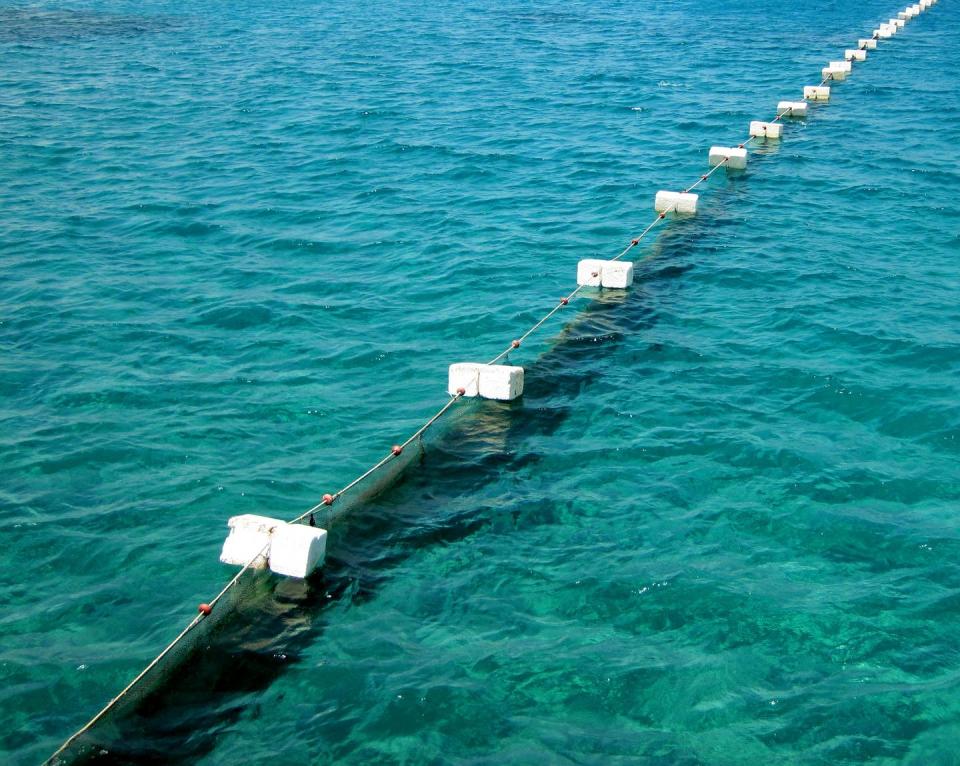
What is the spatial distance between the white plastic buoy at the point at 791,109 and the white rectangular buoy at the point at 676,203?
10.4 m

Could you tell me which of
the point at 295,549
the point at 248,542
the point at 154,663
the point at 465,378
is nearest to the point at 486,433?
the point at 465,378

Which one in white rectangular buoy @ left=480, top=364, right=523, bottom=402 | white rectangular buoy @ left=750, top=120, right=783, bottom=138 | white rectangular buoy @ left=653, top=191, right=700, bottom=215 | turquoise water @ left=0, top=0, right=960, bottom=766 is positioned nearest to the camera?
turquoise water @ left=0, top=0, right=960, bottom=766

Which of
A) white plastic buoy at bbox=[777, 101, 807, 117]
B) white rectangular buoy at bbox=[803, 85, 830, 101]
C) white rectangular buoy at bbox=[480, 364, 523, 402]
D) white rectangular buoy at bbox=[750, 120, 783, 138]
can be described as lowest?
white rectangular buoy at bbox=[480, 364, 523, 402]

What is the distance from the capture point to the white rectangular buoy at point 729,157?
1080 inches

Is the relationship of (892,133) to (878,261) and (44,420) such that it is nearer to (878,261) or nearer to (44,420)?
(878,261)

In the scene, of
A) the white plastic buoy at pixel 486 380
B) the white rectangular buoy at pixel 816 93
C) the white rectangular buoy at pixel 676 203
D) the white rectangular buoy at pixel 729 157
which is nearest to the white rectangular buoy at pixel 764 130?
the white rectangular buoy at pixel 729 157

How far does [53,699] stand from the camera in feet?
34.8

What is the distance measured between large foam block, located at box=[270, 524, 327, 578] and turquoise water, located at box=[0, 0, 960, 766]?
1.01 feet

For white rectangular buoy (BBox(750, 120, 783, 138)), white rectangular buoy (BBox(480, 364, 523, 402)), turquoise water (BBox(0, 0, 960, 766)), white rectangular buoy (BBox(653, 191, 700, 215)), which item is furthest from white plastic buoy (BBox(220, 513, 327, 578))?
white rectangular buoy (BBox(750, 120, 783, 138))

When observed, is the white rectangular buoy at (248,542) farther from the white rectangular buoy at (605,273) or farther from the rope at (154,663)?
the white rectangular buoy at (605,273)

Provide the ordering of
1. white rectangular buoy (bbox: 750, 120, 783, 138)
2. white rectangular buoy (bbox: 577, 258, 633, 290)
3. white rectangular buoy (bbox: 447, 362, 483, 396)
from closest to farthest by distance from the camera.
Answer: white rectangular buoy (bbox: 447, 362, 483, 396), white rectangular buoy (bbox: 577, 258, 633, 290), white rectangular buoy (bbox: 750, 120, 783, 138)

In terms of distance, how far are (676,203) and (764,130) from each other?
26.0 feet

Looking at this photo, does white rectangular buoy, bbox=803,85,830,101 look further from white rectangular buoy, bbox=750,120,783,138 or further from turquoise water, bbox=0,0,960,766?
white rectangular buoy, bbox=750,120,783,138

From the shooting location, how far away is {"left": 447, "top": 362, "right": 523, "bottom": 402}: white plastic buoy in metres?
15.6
